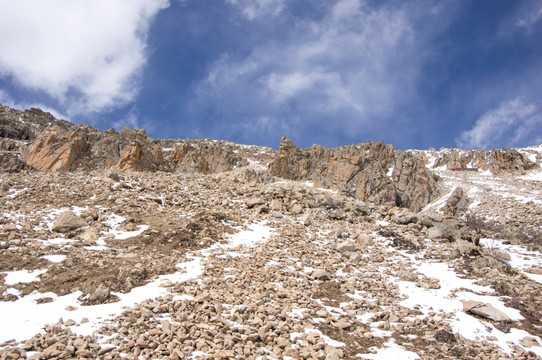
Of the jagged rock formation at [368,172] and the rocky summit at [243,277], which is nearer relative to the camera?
the rocky summit at [243,277]

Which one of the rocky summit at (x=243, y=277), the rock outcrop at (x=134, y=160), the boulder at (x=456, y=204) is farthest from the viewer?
the rock outcrop at (x=134, y=160)

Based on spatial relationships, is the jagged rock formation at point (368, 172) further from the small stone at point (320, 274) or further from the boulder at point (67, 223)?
the boulder at point (67, 223)

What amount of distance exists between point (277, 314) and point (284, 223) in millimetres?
7633

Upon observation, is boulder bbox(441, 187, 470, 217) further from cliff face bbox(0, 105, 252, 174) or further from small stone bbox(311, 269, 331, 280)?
cliff face bbox(0, 105, 252, 174)

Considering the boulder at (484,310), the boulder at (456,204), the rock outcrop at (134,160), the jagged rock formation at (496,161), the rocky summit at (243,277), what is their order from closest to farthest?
the rocky summit at (243,277)
the boulder at (484,310)
the boulder at (456,204)
the rock outcrop at (134,160)
the jagged rock formation at (496,161)

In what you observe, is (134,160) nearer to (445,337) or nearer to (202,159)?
(202,159)

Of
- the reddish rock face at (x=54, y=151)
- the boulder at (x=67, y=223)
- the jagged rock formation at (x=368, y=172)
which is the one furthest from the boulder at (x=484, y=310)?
the reddish rock face at (x=54, y=151)

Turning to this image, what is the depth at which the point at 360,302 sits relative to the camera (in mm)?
7340

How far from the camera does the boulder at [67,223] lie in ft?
31.3

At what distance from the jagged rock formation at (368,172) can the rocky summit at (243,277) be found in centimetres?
2767

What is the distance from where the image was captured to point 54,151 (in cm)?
3997

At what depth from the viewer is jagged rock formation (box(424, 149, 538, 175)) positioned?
6794 centimetres

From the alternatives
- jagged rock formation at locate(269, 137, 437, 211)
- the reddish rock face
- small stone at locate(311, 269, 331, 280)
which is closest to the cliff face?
the reddish rock face

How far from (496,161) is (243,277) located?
85539 mm
